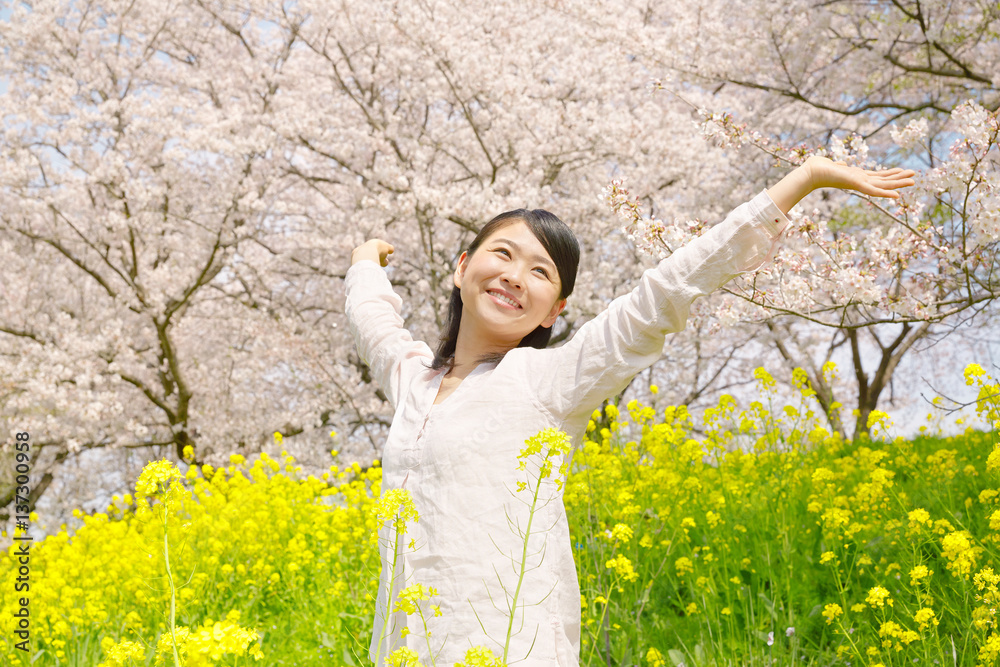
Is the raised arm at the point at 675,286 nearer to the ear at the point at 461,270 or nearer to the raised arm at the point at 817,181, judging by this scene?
the raised arm at the point at 817,181

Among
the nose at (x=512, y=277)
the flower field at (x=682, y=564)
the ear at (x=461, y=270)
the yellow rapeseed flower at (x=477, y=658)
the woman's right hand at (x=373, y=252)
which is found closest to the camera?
the yellow rapeseed flower at (x=477, y=658)

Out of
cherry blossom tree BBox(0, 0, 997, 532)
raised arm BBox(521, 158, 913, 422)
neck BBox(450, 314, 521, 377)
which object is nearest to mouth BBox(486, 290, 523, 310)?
neck BBox(450, 314, 521, 377)

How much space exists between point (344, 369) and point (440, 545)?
7.94m

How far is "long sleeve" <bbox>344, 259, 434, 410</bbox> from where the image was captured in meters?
2.31

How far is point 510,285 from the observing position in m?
2.04

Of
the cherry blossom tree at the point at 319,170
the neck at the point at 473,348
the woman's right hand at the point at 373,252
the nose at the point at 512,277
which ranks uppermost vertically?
the cherry blossom tree at the point at 319,170

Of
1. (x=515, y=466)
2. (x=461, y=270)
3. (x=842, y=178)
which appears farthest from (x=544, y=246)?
(x=842, y=178)

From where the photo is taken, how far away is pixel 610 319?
170cm

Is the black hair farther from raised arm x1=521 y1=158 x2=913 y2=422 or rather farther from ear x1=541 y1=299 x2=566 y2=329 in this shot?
raised arm x1=521 y1=158 x2=913 y2=422

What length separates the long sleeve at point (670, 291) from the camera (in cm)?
160

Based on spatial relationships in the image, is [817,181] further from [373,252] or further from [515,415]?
[373,252]

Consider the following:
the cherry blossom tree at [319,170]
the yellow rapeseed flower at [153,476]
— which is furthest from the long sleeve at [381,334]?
the cherry blossom tree at [319,170]

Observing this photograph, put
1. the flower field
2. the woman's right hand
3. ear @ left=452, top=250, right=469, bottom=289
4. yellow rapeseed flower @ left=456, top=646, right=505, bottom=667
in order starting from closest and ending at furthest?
yellow rapeseed flower @ left=456, top=646, right=505, bottom=667 < ear @ left=452, top=250, right=469, bottom=289 < the flower field < the woman's right hand

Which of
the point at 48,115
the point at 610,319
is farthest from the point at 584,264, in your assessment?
the point at 610,319
